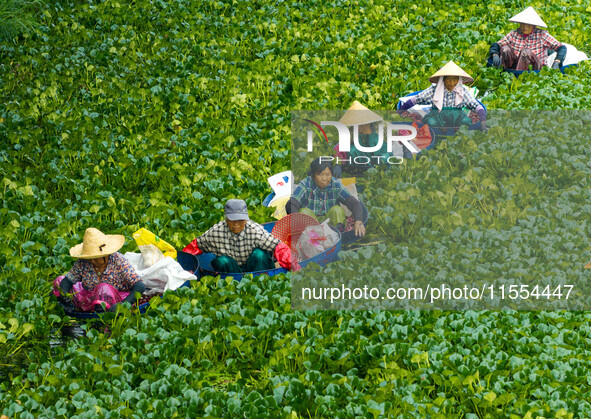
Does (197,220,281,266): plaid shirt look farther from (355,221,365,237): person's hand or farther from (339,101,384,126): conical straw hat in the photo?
(339,101,384,126): conical straw hat

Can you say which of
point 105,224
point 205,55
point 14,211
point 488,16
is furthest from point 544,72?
point 14,211

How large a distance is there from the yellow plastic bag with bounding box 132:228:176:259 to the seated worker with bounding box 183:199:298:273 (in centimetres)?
29

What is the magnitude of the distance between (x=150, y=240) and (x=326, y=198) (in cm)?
160

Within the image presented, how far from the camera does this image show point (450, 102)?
8914 mm

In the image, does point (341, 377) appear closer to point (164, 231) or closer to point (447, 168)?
point (164, 231)

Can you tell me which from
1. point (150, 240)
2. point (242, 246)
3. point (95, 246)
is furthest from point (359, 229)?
point (95, 246)

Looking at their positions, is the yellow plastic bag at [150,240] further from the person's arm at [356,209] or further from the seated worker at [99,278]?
the person's arm at [356,209]

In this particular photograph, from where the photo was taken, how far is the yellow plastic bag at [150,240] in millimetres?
6734

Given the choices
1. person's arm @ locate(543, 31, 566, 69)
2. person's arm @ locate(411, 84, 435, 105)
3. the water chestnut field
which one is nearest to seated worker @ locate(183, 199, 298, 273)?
the water chestnut field

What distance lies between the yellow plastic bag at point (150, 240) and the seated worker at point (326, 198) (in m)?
1.22

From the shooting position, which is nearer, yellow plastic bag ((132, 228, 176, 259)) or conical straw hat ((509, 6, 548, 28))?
yellow plastic bag ((132, 228, 176, 259))

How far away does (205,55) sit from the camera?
1171 cm

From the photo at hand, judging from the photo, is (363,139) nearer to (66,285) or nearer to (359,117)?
(359,117)

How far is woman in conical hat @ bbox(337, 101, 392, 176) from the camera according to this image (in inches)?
317
